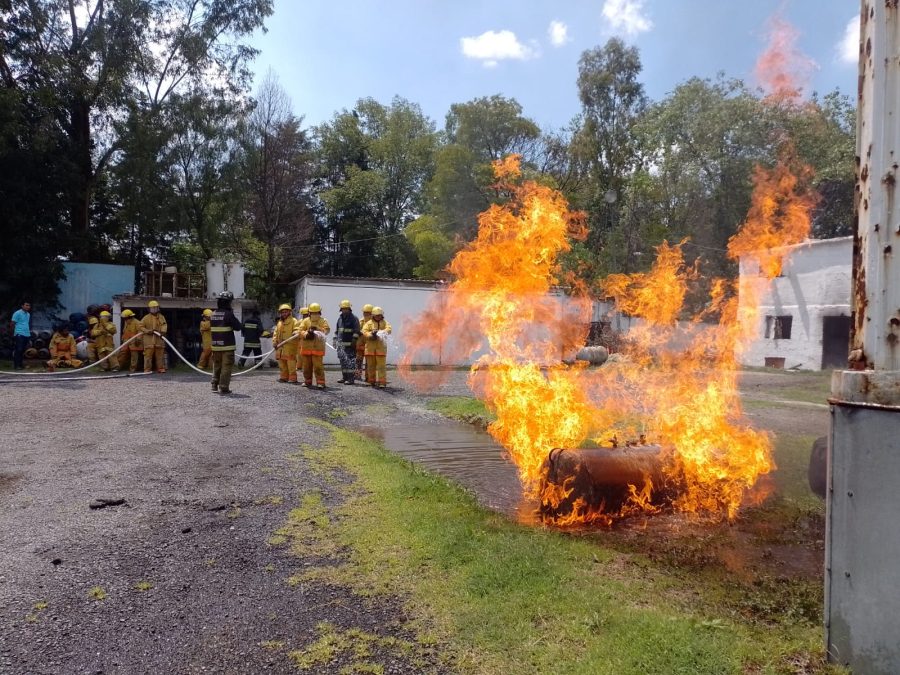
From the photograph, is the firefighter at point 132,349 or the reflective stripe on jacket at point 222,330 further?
A: the firefighter at point 132,349

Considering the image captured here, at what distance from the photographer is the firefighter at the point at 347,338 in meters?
14.2

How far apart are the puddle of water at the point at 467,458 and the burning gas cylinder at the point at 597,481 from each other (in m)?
0.31

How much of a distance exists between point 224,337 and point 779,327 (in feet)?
65.8

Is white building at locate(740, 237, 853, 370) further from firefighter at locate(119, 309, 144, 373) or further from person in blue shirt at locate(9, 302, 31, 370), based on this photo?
person in blue shirt at locate(9, 302, 31, 370)

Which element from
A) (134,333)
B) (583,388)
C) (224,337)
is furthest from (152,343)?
(583,388)

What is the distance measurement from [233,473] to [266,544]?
2.17 meters

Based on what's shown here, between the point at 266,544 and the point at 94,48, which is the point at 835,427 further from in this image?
the point at 94,48

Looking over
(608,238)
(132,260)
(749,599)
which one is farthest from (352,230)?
(749,599)

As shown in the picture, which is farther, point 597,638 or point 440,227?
point 440,227

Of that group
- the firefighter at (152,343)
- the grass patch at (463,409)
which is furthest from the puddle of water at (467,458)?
the firefighter at (152,343)

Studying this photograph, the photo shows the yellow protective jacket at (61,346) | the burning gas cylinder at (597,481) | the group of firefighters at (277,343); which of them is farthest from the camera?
the yellow protective jacket at (61,346)

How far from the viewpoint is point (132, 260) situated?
27250 millimetres

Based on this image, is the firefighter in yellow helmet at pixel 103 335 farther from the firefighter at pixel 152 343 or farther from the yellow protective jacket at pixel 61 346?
the firefighter at pixel 152 343

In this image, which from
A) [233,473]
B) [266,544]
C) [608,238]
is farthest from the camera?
[608,238]
